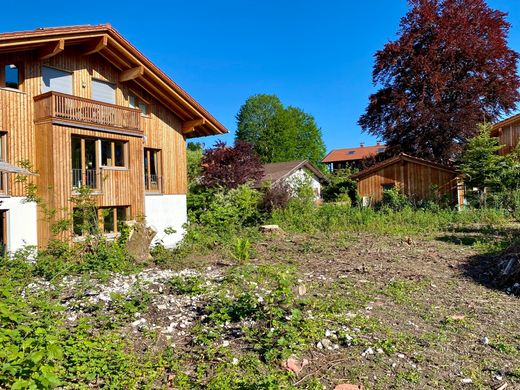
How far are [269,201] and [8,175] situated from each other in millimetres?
12066

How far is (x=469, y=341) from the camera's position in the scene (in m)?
4.79

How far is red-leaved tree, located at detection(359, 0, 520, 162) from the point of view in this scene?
955 inches

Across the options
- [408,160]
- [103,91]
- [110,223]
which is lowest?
[110,223]

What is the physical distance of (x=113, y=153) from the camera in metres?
14.6

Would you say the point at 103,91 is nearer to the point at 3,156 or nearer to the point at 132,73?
the point at 132,73

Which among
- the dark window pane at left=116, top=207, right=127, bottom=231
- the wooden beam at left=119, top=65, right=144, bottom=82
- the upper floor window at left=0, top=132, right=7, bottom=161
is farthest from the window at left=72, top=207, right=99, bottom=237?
the wooden beam at left=119, top=65, right=144, bottom=82

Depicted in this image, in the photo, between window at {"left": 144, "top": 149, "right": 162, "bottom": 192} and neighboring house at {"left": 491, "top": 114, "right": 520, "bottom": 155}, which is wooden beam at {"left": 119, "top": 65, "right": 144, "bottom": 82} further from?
neighboring house at {"left": 491, "top": 114, "right": 520, "bottom": 155}

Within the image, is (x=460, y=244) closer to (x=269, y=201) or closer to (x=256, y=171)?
(x=269, y=201)

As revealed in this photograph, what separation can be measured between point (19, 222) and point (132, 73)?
6844 millimetres

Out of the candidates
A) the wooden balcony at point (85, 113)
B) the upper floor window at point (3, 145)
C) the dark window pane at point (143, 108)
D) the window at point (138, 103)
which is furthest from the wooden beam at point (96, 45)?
the upper floor window at point (3, 145)

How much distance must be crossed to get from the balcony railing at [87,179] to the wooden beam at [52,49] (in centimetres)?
374

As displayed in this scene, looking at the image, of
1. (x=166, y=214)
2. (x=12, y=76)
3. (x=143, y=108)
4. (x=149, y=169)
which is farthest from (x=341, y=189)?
(x=12, y=76)

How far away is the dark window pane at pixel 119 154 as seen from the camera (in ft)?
48.6

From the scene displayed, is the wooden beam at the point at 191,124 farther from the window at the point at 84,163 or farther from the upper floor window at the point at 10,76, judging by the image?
the upper floor window at the point at 10,76
